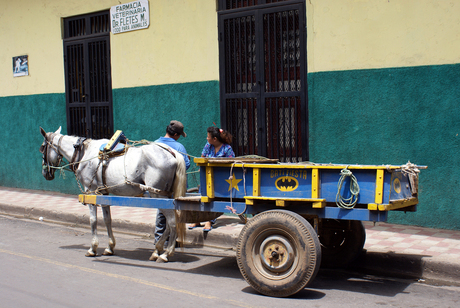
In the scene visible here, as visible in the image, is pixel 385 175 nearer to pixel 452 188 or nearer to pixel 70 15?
pixel 452 188

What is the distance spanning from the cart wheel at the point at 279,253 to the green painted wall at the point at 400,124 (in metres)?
3.34

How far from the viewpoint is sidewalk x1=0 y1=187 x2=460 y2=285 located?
536 centimetres

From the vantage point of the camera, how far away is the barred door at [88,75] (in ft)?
35.7

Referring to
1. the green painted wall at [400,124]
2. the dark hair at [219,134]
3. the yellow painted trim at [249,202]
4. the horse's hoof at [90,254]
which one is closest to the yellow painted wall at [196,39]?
the green painted wall at [400,124]

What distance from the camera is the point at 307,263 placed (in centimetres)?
434

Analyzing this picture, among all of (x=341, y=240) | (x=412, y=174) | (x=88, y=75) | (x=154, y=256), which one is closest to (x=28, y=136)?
(x=88, y=75)

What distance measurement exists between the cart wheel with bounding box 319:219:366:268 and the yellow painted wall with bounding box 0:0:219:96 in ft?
14.2

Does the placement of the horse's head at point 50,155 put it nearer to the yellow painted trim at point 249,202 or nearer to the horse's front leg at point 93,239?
the horse's front leg at point 93,239

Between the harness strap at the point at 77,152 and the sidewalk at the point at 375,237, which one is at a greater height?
the harness strap at the point at 77,152

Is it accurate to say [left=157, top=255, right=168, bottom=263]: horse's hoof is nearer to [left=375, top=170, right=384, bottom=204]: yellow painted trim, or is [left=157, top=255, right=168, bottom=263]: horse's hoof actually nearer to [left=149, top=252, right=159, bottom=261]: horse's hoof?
[left=149, top=252, right=159, bottom=261]: horse's hoof

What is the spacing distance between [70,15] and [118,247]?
261 inches

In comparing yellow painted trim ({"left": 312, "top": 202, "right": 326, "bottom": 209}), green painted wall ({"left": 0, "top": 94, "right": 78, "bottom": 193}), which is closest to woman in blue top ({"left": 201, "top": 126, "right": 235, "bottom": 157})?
yellow painted trim ({"left": 312, "top": 202, "right": 326, "bottom": 209})

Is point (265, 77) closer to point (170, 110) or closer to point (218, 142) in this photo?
point (218, 142)

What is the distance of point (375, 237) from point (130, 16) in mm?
6582
